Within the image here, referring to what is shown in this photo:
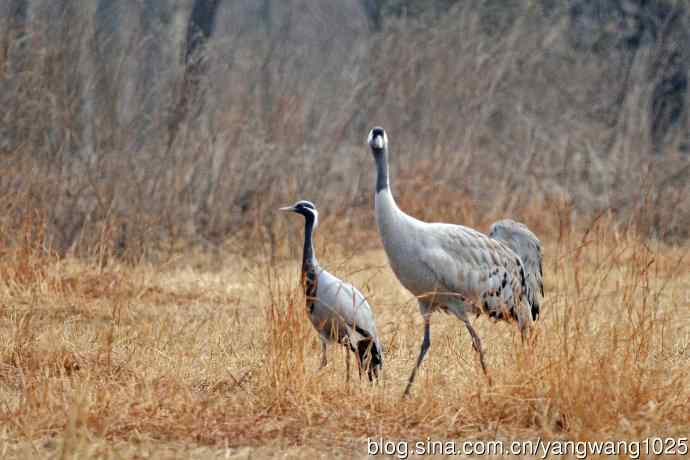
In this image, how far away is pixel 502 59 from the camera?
13023 millimetres

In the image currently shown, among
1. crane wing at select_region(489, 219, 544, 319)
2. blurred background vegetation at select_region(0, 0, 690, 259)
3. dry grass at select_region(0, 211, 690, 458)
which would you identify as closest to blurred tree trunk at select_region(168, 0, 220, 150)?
blurred background vegetation at select_region(0, 0, 690, 259)

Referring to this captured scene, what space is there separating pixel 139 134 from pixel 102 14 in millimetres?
1226

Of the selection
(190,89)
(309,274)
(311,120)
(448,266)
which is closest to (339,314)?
(309,274)

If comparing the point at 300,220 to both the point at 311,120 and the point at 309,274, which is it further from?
the point at 309,274

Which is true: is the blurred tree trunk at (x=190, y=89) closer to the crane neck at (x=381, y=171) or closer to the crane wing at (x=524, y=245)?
the crane wing at (x=524, y=245)

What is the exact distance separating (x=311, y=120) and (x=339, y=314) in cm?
611

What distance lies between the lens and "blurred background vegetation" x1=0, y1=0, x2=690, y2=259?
10.0 meters

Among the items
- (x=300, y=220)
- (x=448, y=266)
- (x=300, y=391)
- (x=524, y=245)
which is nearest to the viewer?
(x=300, y=391)

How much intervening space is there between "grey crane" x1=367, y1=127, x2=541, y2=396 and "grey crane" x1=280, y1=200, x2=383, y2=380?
270mm

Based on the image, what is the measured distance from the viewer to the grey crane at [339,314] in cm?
618

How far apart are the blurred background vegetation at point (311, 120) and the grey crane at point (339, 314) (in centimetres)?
278

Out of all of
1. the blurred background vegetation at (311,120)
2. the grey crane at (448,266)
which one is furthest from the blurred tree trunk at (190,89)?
the grey crane at (448,266)

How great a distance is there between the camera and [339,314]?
6.20 metres

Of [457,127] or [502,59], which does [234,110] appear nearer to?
[457,127]
